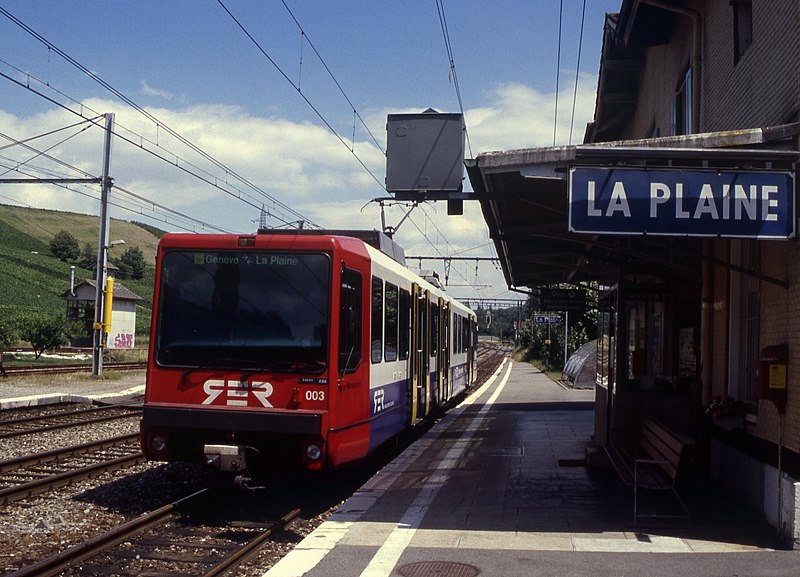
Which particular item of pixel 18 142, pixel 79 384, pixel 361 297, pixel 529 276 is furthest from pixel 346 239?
pixel 79 384

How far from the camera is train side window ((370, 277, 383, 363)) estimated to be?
10398 mm

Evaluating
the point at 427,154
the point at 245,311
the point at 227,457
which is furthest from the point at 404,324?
the point at 227,457

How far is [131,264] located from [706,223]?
95238 mm

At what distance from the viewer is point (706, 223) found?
7.98 metres

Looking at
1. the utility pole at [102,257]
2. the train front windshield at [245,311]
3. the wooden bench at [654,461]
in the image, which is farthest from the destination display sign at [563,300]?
the utility pole at [102,257]

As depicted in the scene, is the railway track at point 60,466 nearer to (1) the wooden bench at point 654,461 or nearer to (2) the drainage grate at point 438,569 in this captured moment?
(2) the drainage grate at point 438,569

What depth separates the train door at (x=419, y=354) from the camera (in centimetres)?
1333

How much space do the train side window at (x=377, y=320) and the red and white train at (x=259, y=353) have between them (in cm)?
33

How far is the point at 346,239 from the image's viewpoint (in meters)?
9.76

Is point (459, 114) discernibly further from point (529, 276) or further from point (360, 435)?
point (529, 276)

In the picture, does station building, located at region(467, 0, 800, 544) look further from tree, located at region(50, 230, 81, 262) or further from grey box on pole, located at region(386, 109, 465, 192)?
tree, located at region(50, 230, 81, 262)

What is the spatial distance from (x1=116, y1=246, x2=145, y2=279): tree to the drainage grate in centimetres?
9340

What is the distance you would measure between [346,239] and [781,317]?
426 cm

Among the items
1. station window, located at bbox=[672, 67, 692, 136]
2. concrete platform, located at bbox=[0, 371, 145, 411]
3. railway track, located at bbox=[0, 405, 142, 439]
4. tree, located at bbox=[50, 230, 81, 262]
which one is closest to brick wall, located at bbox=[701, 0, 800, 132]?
station window, located at bbox=[672, 67, 692, 136]
